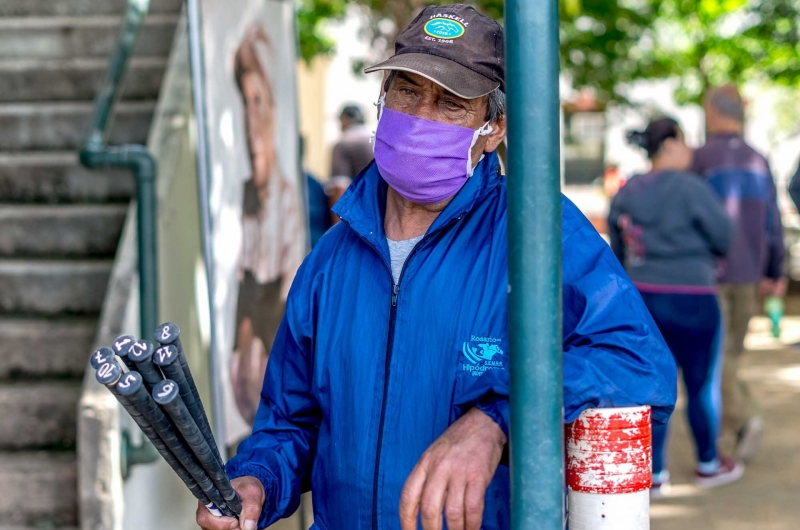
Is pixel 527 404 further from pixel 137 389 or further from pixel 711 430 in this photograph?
pixel 711 430

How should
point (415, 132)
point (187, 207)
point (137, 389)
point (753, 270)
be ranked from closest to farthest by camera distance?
point (137, 389)
point (415, 132)
point (187, 207)
point (753, 270)

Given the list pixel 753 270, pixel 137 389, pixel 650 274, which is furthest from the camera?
pixel 753 270

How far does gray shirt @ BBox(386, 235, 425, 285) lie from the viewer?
7.06ft

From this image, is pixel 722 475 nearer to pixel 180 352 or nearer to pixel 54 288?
pixel 54 288

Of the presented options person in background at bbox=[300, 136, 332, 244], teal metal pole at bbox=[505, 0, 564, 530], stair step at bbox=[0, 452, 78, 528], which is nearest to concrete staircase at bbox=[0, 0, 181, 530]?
stair step at bbox=[0, 452, 78, 528]

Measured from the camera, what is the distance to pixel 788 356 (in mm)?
11023

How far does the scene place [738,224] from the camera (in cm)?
682

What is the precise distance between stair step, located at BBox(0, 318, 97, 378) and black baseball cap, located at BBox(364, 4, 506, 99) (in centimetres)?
332

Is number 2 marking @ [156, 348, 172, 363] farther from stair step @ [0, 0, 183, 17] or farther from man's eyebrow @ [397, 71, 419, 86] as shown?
stair step @ [0, 0, 183, 17]

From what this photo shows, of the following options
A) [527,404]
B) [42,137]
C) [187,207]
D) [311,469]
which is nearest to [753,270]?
[187,207]

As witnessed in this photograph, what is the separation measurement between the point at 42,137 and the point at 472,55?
4.66m

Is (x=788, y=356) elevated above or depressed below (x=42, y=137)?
below

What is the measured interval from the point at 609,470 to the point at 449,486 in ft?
0.88

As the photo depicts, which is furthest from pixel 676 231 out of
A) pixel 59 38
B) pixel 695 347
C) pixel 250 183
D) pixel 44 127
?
pixel 59 38
